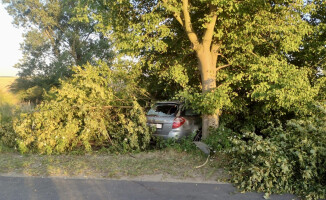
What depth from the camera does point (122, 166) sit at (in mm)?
6559

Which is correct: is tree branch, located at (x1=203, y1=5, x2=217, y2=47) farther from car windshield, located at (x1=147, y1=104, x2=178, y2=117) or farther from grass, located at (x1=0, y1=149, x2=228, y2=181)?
grass, located at (x1=0, y1=149, x2=228, y2=181)

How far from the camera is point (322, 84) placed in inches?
324

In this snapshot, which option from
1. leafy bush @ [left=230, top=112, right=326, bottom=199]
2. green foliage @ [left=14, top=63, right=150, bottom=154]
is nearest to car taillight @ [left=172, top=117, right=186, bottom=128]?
green foliage @ [left=14, top=63, right=150, bottom=154]

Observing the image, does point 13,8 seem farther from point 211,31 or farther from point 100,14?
point 211,31

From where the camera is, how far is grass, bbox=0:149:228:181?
19.4ft

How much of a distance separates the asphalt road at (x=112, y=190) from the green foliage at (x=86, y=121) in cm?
295

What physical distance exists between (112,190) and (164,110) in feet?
15.5

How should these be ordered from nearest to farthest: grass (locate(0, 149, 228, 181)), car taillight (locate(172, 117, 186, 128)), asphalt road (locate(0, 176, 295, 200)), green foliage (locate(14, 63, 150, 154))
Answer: asphalt road (locate(0, 176, 295, 200))
grass (locate(0, 149, 228, 181))
green foliage (locate(14, 63, 150, 154))
car taillight (locate(172, 117, 186, 128))

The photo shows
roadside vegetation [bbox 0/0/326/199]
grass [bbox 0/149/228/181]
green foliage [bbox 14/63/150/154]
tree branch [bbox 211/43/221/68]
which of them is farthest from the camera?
tree branch [bbox 211/43/221/68]

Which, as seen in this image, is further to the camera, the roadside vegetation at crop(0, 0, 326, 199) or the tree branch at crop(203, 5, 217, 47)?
the tree branch at crop(203, 5, 217, 47)

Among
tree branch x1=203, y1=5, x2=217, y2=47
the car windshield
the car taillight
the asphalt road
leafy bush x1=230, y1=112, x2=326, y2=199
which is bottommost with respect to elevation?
the asphalt road

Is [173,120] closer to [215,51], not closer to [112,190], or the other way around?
[215,51]

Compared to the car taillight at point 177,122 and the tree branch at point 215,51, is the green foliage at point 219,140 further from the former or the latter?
the tree branch at point 215,51

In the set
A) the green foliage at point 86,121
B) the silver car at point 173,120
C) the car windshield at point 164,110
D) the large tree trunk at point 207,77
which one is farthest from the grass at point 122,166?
the car windshield at point 164,110
